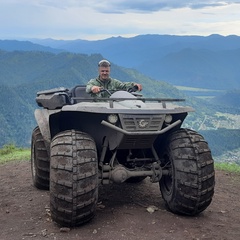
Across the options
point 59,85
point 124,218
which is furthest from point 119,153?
point 59,85

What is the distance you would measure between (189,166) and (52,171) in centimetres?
171

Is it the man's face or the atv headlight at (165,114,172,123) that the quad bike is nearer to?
the atv headlight at (165,114,172,123)

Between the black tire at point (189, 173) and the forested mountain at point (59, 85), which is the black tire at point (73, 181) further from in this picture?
the forested mountain at point (59, 85)

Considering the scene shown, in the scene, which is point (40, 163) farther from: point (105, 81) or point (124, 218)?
point (124, 218)

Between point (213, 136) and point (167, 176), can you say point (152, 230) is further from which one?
point (213, 136)

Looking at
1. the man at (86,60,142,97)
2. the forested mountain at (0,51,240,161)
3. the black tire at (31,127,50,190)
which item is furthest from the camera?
the forested mountain at (0,51,240,161)

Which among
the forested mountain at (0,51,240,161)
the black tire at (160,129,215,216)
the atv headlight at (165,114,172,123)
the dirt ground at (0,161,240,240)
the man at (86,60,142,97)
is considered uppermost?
the man at (86,60,142,97)

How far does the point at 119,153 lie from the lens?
596cm

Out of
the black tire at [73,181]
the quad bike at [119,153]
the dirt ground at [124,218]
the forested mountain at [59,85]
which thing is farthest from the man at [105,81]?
the forested mountain at [59,85]

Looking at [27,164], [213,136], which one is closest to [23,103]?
[213,136]

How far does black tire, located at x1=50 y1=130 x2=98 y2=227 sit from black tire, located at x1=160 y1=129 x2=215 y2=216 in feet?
3.69

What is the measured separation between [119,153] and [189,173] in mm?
1019

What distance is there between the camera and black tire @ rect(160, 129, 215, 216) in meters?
5.49

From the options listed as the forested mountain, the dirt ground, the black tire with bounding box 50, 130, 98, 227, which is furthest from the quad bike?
the forested mountain
